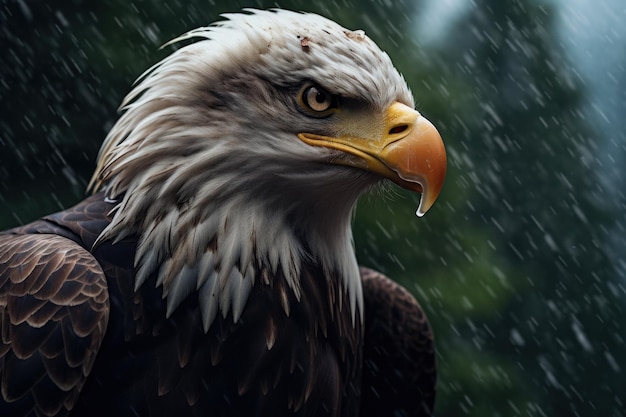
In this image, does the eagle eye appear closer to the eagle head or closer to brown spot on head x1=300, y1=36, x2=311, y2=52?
the eagle head

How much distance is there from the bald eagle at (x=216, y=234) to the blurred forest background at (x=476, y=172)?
14.4 feet

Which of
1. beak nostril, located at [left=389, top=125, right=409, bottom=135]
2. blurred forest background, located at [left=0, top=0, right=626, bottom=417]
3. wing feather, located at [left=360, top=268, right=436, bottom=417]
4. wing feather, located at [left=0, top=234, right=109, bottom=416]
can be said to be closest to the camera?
wing feather, located at [left=0, top=234, right=109, bottom=416]

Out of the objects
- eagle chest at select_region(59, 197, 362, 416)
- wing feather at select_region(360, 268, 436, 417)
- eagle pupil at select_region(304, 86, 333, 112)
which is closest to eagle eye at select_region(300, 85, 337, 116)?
eagle pupil at select_region(304, 86, 333, 112)

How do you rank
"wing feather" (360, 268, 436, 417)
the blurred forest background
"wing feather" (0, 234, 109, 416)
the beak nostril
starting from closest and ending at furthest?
1. "wing feather" (0, 234, 109, 416)
2. the beak nostril
3. "wing feather" (360, 268, 436, 417)
4. the blurred forest background

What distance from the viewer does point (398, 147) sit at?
7.59ft

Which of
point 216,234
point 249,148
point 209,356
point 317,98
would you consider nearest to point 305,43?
point 317,98

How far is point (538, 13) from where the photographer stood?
36.3ft

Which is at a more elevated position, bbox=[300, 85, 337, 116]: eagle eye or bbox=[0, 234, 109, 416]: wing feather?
bbox=[300, 85, 337, 116]: eagle eye

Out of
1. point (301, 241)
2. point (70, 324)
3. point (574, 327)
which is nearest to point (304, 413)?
point (301, 241)

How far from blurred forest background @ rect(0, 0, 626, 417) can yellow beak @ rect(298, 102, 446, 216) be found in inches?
181

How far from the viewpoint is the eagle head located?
2.38m

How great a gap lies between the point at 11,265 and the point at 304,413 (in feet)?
3.22

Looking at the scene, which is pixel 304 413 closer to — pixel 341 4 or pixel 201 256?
pixel 201 256

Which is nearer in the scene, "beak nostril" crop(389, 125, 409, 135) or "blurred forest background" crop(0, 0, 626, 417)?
"beak nostril" crop(389, 125, 409, 135)
